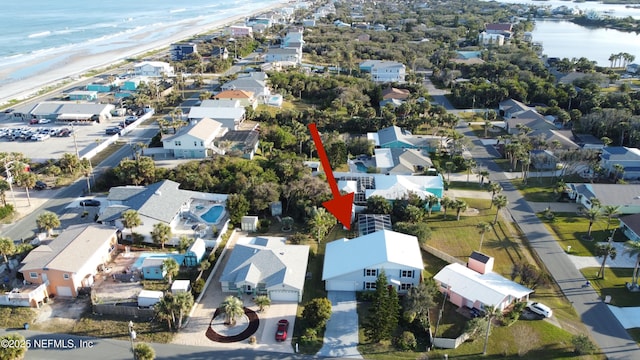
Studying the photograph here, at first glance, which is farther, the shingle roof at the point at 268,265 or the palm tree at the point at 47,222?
the palm tree at the point at 47,222

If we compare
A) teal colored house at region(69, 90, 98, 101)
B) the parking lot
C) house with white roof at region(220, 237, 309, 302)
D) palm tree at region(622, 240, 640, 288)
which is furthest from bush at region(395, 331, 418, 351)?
teal colored house at region(69, 90, 98, 101)

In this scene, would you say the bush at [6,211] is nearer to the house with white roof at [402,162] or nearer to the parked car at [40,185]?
the parked car at [40,185]

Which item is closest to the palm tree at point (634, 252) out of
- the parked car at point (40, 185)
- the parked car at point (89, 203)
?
the parked car at point (89, 203)

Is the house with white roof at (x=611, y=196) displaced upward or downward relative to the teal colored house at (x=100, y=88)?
downward

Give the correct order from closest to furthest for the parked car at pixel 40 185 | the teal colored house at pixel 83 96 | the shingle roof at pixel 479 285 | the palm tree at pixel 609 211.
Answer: the shingle roof at pixel 479 285, the palm tree at pixel 609 211, the parked car at pixel 40 185, the teal colored house at pixel 83 96

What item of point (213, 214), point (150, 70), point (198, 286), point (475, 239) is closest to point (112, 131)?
point (213, 214)

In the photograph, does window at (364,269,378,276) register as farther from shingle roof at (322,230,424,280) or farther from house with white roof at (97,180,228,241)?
house with white roof at (97,180,228,241)
